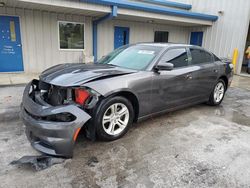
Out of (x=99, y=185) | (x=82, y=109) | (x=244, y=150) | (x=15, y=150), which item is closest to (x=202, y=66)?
(x=244, y=150)

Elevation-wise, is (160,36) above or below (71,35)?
above

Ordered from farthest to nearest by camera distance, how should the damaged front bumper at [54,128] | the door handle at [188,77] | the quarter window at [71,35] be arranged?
1. the quarter window at [71,35]
2. the door handle at [188,77]
3. the damaged front bumper at [54,128]

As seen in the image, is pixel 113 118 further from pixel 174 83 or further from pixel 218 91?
pixel 218 91

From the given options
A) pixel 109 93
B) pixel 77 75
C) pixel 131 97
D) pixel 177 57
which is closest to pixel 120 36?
pixel 177 57

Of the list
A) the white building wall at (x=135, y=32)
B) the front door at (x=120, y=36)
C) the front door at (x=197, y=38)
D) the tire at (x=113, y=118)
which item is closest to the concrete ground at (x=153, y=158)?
the tire at (x=113, y=118)

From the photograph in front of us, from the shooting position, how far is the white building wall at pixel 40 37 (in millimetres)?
8242

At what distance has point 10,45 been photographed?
8195 mm

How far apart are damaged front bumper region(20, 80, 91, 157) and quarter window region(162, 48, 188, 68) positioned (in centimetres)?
195

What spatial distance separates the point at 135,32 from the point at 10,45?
6201mm

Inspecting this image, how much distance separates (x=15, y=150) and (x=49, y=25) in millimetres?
7251

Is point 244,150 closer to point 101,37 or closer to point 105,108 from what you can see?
point 105,108

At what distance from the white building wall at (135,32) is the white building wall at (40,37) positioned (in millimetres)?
995

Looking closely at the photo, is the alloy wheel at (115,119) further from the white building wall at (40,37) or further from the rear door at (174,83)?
the white building wall at (40,37)

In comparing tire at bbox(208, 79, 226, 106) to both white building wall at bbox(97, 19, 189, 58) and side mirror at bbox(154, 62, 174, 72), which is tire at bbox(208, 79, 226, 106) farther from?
white building wall at bbox(97, 19, 189, 58)
